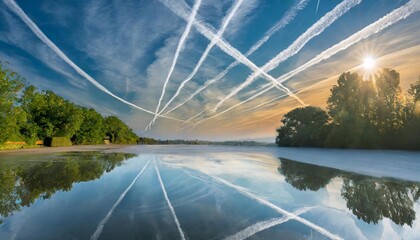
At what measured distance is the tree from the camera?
122 ft

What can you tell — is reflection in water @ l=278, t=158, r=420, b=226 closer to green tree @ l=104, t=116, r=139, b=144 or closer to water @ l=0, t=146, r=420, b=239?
water @ l=0, t=146, r=420, b=239

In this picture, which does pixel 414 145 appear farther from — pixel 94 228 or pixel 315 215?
pixel 94 228

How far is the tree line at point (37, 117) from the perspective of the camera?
30.4m

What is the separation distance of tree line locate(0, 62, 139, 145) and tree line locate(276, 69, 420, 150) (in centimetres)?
4199

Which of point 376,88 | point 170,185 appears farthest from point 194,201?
point 376,88

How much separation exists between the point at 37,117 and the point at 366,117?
5808 cm

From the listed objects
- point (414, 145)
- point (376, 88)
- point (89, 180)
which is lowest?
point (89, 180)

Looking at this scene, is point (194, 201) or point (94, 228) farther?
point (194, 201)

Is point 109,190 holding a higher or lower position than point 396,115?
lower

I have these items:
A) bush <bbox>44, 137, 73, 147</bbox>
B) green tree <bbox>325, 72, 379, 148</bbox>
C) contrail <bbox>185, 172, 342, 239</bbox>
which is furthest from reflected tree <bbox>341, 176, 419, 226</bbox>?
bush <bbox>44, 137, 73, 147</bbox>

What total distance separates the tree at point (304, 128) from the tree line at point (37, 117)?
41.5 meters

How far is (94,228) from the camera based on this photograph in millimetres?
3422

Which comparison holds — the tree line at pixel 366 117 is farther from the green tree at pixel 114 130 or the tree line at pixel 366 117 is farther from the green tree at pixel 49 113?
the green tree at pixel 114 130

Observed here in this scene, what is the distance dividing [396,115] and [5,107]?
45.9 meters
